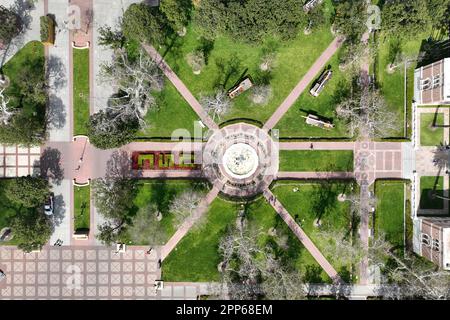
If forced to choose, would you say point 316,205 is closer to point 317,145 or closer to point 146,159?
point 317,145

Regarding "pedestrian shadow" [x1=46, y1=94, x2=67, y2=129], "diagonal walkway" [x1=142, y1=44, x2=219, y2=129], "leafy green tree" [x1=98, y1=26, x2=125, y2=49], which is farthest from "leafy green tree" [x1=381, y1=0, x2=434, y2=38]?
"pedestrian shadow" [x1=46, y1=94, x2=67, y2=129]

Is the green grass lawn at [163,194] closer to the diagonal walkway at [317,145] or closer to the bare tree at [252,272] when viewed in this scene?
the bare tree at [252,272]

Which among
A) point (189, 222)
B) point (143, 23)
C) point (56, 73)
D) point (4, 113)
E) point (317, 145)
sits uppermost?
point (143, 23)

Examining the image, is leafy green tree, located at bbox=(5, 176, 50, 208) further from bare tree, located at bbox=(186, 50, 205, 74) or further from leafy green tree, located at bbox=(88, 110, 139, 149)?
bare tree, located at bbox=(186, 50, 205, 74)

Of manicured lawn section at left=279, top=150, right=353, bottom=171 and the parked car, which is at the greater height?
manicured lawn section at left=279, top=150, right=353, bottom=171

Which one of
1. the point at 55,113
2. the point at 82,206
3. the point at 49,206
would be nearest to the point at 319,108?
the point at 82,206

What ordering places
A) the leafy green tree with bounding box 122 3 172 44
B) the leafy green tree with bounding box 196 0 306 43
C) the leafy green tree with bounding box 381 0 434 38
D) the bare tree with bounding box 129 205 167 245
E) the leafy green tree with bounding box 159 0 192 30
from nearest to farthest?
1. the leafy green tree with bounding box 196 0 306 43
2. the leafy green tree with bounding box 381 0 434 38
3. the leafy green tree with bounding box 122 3 172 44
4. the leafy green tree with bounding box 159 0 192 30
5. the bare tree with bounding box 129 205 167 245

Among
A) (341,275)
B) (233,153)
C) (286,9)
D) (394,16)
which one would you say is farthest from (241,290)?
(394,16)
